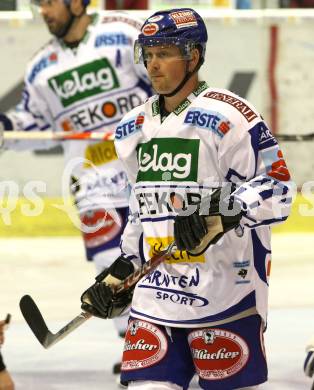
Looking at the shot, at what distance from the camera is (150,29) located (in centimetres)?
366

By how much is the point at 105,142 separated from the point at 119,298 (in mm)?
1801

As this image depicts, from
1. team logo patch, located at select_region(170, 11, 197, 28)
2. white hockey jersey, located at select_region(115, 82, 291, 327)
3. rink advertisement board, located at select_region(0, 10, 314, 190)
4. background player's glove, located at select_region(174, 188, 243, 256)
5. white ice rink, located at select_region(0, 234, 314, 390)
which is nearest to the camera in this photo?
background player's glove, located at select_region(174, 188, 243, 256)

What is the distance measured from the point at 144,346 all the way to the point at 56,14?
2179 millimetres

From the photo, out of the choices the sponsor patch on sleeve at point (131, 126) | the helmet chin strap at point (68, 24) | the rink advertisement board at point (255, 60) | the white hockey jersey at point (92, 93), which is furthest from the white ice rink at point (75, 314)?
the sponsor patch on sleeve at point (131, 126)

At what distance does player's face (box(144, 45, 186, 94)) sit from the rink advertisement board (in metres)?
4.57

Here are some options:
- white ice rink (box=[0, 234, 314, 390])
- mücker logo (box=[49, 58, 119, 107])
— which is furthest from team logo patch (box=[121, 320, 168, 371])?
mücker logo (box=[49, 58, 119, 107])

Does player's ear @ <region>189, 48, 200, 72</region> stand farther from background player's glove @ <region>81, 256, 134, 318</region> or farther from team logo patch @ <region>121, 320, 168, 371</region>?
team logo patch @ <region>121, 320, 168, 371</region>

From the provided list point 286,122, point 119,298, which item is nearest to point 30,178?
point 286,122

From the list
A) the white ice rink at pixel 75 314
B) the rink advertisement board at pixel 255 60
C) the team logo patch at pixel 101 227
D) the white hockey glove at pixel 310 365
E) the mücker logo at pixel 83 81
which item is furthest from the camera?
the rink advertisement board at pixel 255 60

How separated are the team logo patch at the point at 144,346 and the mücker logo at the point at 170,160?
0.41m

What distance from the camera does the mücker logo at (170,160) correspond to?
11.8 ft

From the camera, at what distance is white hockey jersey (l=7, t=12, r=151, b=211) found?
5.43m

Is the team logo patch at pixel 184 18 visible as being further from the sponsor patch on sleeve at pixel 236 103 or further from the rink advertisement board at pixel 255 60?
the rink advertisement board at pixel 255 60

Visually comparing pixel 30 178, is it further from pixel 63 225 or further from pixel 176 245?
pixel 176 245
